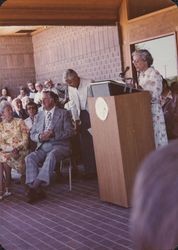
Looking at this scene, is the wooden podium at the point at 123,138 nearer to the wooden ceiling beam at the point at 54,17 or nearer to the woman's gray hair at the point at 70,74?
the woman's gray hair at the point at 70,74

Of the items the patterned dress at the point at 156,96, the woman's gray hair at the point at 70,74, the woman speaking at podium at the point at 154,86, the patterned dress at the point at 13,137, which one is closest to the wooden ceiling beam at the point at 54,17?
the woman's gray hair at the point at 70,74

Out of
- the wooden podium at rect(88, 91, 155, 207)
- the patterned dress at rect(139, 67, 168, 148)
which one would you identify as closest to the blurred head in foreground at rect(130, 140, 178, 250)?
the wooden podium at rect(88, 91, 155, 207)

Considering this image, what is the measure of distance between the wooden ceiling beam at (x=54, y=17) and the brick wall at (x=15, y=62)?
4.33 meters

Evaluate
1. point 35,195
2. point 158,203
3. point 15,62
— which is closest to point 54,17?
point 35,195

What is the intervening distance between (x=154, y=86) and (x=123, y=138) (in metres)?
0.67

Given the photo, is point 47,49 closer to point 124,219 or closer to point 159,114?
point 159,114

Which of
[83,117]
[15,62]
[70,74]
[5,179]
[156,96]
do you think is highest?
[15,62]

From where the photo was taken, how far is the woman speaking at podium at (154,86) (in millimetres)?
4102

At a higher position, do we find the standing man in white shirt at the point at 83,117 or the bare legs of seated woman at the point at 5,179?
the standing man in white shirt at the point at 83,117

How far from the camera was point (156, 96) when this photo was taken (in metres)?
4.12

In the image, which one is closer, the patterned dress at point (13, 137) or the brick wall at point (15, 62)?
the patterned dress at point (13, 137)

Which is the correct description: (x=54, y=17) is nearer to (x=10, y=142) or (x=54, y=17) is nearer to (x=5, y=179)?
(x=10, y=142)

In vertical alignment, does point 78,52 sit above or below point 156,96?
above

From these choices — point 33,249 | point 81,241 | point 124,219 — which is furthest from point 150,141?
point 33,249
